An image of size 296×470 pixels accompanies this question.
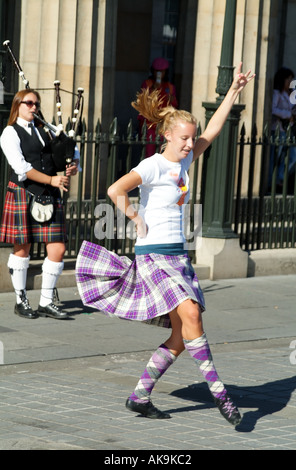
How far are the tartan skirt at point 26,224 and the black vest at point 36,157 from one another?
0.07 m

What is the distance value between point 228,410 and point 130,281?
98cm

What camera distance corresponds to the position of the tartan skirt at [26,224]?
9.75 meters

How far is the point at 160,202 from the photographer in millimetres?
6938

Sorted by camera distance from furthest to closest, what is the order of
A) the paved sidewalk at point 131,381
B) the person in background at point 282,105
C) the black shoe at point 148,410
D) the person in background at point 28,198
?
1. the person in background at point 282,105
2. the person in background at point 28,198
3. the black shoe at point 148,410
4. the paved sidewalk at point 131,381

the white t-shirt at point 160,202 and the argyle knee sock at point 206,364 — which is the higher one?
the white t-shirt at point 160,202

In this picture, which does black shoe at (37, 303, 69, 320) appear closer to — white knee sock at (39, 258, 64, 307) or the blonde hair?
white knee sock at (39, 258, 64, 307)

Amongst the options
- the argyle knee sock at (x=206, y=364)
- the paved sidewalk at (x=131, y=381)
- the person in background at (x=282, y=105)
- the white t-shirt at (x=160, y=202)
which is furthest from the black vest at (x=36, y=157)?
the person in background at (x=282, y=105)

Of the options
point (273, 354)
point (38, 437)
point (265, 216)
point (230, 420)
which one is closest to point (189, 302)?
point (230, 420)

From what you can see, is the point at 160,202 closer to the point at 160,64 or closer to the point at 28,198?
the point at 28,198

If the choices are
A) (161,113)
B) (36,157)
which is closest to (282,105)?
(36,157)

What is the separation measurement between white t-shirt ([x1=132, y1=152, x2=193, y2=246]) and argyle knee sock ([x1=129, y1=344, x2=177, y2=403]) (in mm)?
673

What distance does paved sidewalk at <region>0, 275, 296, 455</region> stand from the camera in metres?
6.57

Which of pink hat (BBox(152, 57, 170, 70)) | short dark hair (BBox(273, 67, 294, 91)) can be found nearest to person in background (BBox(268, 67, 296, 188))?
short dark hair (BBox(273, 67, 294, 91))

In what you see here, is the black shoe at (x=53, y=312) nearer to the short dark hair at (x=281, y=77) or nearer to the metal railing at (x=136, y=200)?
the metal railing at (x=136, y=200)
